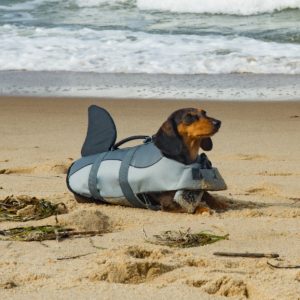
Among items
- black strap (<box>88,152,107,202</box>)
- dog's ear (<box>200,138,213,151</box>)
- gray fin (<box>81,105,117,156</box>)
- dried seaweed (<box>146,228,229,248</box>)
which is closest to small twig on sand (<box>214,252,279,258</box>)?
dried seaweed (<box>146,228,229,248</box>)

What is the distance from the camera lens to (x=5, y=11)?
1544cm

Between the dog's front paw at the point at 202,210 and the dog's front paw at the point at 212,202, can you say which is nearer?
the dog's front paw at the point at 202,210

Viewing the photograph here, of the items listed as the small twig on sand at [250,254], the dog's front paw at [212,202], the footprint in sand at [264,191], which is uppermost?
the small twig on sand at [250,254]

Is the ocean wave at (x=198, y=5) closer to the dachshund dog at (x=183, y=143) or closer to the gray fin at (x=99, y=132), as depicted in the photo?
the gray fin at (x=99, y=132)

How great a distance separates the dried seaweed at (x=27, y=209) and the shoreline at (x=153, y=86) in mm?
4092

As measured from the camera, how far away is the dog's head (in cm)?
442

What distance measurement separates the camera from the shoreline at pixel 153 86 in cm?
878

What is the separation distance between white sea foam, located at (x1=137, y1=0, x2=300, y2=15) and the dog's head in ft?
38.0

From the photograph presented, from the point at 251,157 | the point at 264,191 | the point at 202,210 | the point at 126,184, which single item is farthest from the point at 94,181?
the point at 251,157

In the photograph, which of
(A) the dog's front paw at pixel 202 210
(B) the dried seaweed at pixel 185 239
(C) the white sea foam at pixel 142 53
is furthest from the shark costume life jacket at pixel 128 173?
(C) the white sea foam at pixel 142 53

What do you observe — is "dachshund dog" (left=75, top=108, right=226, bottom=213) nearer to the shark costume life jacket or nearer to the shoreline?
the shark costume life jacket

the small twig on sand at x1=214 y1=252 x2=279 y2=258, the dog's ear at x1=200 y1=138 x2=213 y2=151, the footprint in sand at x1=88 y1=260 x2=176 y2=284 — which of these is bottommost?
the small twig on sand at x1=214 y1=252 x2=279 y2=258

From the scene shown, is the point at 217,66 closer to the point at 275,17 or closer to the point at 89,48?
the point at 89,48

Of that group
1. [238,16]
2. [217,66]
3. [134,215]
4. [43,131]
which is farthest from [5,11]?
[134,215]
